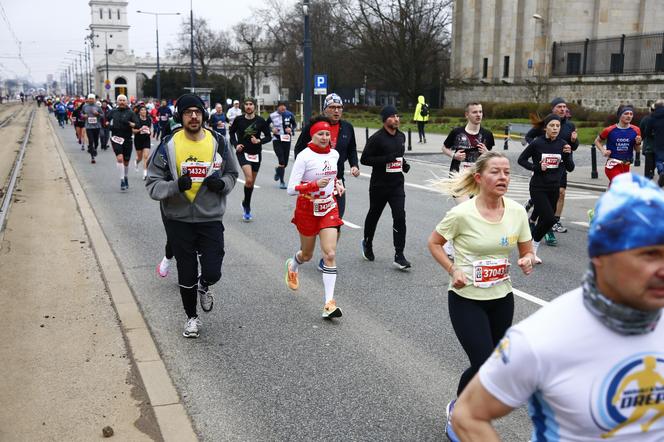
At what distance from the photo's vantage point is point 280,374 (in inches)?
202

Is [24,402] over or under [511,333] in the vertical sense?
under

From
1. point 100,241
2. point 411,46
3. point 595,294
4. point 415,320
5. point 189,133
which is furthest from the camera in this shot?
point 411,46

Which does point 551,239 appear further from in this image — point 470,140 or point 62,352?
point 62,352

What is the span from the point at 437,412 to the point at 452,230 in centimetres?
121

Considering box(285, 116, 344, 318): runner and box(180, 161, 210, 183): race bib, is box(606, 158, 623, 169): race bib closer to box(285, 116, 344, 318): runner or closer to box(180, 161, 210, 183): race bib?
box(285, 116, 344, 318): runner

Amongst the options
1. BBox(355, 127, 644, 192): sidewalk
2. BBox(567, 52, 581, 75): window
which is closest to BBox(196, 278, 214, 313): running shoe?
BBox(355, 127, 644, 192): sidewalk

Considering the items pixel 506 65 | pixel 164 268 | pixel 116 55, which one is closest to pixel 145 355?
pixel 164 268

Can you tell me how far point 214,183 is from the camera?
18.7 feet

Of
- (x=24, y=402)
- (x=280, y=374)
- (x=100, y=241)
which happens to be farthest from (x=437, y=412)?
(x=100, y=241)

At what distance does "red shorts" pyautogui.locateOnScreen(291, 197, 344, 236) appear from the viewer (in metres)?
6.72

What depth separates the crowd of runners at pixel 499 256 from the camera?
71.3 inches

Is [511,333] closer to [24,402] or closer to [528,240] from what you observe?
[528,240]

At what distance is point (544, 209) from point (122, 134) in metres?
10.4

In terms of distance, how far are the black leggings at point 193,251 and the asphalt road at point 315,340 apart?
0.43 metres
